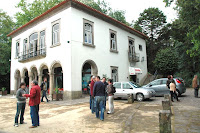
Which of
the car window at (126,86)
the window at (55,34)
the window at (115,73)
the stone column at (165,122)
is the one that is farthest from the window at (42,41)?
the stone column at (165,122)

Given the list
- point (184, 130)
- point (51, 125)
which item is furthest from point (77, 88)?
point (184, 130)

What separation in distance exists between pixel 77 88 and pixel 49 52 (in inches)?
198

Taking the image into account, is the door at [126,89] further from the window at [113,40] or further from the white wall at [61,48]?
the window at [113,40]

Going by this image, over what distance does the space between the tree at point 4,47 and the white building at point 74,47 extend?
2.59 meters

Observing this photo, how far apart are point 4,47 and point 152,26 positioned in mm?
26623

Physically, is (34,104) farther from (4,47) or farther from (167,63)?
(4,47)

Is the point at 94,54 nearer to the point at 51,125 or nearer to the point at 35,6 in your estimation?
the point at 51,125

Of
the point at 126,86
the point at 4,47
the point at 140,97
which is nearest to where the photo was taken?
the point at 140,97

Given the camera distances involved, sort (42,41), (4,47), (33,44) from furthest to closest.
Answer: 1. (4,47)
2. (33,44)
3. (42,41)

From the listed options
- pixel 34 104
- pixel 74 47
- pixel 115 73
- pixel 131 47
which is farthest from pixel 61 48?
pixel 131 47

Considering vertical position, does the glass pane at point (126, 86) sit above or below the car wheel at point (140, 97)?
above

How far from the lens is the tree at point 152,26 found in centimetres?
Answer: 2983

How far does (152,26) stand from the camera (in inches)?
1190

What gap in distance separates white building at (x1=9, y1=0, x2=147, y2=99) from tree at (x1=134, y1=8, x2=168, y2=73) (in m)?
9.63
